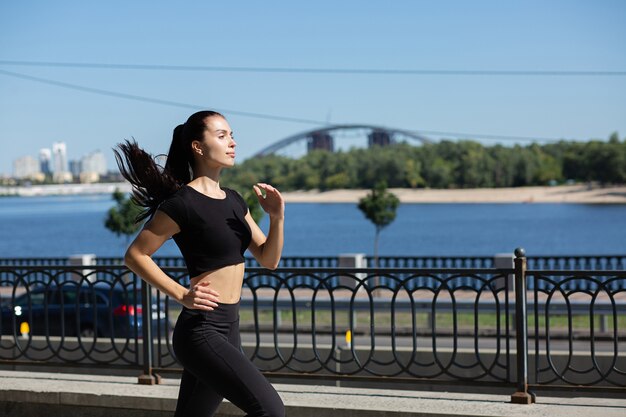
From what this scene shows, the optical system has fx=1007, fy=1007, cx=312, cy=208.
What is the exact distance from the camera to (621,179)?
456ft

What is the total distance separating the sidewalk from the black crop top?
2.38 metres

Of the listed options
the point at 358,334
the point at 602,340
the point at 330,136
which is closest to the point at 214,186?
the point at 602,340

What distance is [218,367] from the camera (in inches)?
166

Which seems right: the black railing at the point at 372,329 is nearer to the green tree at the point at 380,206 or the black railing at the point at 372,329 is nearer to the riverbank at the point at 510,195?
the green tree at the point at 380,206

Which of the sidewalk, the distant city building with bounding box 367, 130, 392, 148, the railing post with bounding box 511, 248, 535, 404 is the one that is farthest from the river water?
the railing post with bounding box 511, 248, 535, 404

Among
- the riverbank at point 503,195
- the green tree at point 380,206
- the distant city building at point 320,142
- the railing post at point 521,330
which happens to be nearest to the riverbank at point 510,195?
the riverbank at point 503,195

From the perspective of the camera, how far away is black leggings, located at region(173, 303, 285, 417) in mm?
4207

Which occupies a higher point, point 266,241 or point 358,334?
point 266,241

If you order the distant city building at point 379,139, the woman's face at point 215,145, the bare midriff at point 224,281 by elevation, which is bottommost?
the bare midriff at point 224,281

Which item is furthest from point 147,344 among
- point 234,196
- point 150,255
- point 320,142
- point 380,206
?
point 320,142

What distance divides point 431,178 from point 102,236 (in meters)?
58.9

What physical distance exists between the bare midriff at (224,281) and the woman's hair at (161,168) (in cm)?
43

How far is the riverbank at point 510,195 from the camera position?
459ft

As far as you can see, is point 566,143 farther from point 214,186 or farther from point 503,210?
point 214,186
